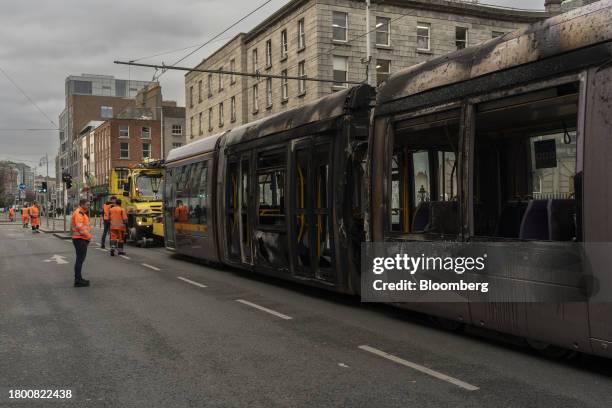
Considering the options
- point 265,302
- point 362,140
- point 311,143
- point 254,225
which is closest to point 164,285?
point 254,225

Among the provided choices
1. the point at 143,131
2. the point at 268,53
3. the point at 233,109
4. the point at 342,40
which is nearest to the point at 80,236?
the point at 342,40

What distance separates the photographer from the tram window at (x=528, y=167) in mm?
5609

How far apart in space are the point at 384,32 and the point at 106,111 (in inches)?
3104

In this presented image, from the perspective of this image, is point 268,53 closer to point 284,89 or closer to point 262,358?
point 284,89

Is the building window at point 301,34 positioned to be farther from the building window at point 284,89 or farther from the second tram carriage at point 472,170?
the second tram carriage at point 472,170

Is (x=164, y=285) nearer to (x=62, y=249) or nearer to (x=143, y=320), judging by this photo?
(x=143, y=320)

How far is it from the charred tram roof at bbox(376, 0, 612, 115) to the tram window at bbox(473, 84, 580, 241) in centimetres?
24

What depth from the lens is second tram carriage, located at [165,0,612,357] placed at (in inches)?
203

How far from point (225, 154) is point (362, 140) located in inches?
186

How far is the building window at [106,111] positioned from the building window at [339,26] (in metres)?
77.6

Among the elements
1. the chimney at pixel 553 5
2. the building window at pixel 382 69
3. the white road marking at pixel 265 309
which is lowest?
the white road marking at pixel 265 309

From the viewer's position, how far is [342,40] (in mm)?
38156

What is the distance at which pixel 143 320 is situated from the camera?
8.13 meters

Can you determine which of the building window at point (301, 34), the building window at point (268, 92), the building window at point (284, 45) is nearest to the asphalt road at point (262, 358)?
the building window at point (301, 34)
